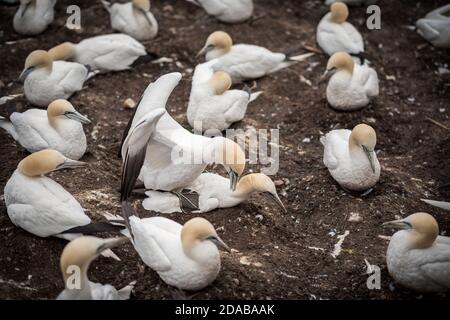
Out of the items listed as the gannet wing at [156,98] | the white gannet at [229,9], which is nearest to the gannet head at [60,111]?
the gannet wing at [156,98]

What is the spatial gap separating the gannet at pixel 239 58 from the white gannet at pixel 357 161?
2.10 meters

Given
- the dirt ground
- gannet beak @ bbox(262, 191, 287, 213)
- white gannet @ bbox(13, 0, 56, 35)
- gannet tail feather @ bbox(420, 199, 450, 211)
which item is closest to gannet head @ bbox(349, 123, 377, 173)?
the dirt ground

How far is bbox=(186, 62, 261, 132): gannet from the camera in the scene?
7.31 meters

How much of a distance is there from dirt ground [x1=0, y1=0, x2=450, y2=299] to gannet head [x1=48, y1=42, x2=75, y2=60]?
43 cm

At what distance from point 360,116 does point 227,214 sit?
2.44m

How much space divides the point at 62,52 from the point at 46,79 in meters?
0.65

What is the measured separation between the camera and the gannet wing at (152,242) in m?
5.17

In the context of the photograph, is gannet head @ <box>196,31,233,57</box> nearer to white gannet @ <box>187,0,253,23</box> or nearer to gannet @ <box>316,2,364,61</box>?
white gannet @ <box>187,0,253,23</box>

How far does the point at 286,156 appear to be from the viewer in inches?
284

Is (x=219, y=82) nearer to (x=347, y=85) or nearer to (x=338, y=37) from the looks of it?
(x=347, y=85)

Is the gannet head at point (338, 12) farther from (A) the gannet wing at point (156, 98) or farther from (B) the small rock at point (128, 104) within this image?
(A) the gannet wing at point (156, 98)
